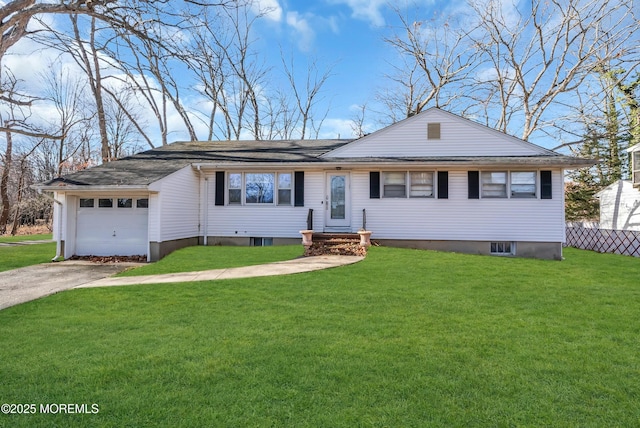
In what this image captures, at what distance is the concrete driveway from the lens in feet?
19.2

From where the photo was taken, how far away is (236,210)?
11945 millimetres

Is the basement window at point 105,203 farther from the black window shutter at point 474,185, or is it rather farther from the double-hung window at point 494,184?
the double-hung window at point 494,184

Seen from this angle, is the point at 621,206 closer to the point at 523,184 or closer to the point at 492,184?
the point at 523,184

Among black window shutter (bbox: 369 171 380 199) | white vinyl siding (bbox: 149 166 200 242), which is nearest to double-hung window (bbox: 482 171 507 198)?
black window shutter (bbox: 369 171 380 199)

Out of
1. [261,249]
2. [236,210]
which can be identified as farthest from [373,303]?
[236,210]

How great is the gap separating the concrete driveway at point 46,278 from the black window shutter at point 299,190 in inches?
210

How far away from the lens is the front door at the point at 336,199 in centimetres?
1166

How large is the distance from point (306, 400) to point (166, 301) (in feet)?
11.7

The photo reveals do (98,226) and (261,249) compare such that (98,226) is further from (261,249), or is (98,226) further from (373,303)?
(373,303)

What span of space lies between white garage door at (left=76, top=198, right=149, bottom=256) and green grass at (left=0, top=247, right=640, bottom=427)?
4.87 metres

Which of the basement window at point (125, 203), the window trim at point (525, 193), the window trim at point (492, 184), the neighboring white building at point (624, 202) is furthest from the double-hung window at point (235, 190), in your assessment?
the neighboring white building at point (624, 202)

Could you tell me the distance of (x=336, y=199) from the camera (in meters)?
11.7

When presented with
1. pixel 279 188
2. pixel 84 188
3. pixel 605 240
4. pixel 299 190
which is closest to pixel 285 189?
pixel 279 188

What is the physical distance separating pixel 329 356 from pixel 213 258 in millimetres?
6723
